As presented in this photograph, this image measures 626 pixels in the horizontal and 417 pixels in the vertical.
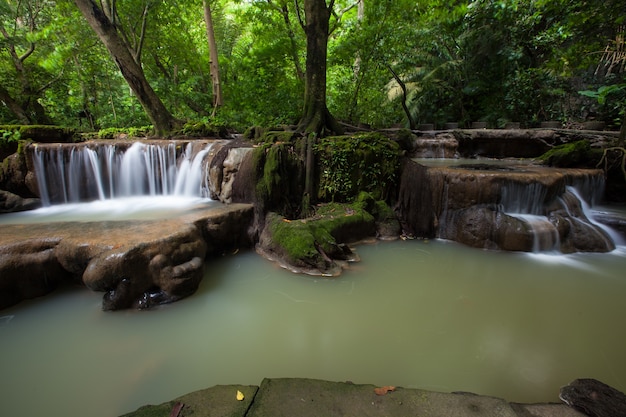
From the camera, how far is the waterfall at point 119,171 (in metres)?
6.05

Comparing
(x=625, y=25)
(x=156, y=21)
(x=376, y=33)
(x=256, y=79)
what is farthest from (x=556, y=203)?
(x=156, y=21)

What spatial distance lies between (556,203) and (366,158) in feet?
11.8

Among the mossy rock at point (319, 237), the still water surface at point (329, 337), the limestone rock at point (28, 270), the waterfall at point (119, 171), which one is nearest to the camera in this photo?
the still water surface at point (329, 337)

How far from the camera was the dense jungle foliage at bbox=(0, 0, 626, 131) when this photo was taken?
355 inches

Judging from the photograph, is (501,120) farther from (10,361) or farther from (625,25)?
(10,361)

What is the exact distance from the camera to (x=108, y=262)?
10.3 feet

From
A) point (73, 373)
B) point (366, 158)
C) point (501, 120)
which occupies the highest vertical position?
point (501, 120)

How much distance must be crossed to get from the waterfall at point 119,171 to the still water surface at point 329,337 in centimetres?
319

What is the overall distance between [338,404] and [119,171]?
6.80 meters

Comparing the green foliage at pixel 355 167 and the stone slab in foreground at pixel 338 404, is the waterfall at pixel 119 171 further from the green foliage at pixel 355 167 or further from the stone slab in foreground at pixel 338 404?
the stone slab in foreground at pixel 338 404

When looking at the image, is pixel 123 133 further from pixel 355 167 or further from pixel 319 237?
pixel 319 237

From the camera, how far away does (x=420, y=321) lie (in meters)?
3.05

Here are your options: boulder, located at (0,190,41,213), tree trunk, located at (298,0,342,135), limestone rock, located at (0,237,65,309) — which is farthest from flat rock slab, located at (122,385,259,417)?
boulder, located at (0,190,41,213)

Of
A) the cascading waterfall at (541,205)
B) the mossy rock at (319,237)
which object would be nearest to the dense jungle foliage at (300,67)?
the cascading waterfall at (541,205)
